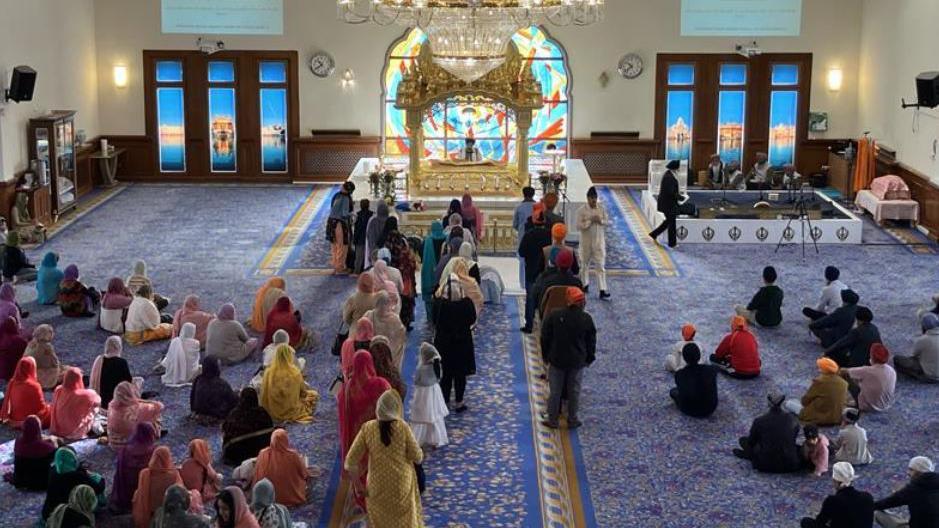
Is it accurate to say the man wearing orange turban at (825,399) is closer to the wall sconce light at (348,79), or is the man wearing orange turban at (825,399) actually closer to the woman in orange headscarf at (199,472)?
the woman in orange headscarf at (199,472)

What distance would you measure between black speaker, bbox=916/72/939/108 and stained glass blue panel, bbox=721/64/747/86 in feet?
16.7

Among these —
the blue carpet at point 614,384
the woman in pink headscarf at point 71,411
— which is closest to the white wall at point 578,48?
the blue carpet at point 614,384

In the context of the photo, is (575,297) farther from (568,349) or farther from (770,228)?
(770,228)

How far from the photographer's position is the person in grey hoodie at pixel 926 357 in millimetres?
13914

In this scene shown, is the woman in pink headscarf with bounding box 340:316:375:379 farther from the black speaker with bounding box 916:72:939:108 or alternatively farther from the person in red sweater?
the black speaker with bounding box 916:72:939:108

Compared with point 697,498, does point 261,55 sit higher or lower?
higher

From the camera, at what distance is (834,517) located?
9672 mm

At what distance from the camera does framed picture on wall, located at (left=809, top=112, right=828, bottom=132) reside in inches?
1041

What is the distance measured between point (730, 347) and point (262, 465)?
5.63 meters

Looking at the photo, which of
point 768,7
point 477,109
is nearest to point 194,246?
point 477,109

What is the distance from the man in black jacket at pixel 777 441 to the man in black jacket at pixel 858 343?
8.29ft

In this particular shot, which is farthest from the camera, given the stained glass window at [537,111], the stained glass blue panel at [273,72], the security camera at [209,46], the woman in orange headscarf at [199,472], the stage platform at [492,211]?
the stained glass blue panel at [273,72]

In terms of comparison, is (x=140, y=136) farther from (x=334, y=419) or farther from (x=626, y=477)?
(x=626, y=477)

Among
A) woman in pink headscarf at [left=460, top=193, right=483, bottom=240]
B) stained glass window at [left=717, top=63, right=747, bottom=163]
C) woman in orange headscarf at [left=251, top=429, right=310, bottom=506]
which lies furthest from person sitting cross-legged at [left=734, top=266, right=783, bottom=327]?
stained glass window at [left=717, top=63, right=747, bottom=163]
